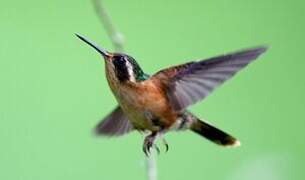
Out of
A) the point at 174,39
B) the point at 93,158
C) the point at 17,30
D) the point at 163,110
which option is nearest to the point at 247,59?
the point at 163,110

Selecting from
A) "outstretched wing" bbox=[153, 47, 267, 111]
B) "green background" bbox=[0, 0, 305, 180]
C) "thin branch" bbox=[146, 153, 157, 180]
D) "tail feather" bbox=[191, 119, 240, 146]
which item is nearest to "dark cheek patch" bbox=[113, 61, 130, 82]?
"outstretched wing" bbox=[153, 47, 267, 111]

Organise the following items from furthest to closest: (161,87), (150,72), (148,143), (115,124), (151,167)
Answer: (150,72) → (115,124) → (161,87) → (148,143) → (151,167)

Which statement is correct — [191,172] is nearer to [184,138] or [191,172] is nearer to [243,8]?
[184,138]

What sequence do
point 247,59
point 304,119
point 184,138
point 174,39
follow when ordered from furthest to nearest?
point 174,39, point 304,119, point 184,138, point 247,59

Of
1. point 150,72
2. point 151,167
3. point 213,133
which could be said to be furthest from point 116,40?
point 150,72

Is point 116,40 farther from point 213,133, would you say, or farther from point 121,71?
point 213,133
